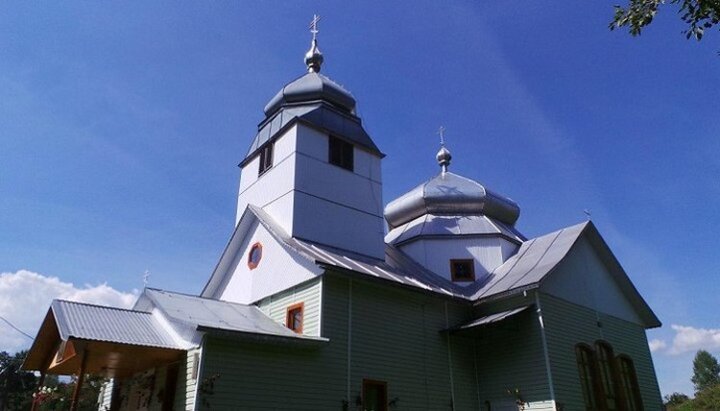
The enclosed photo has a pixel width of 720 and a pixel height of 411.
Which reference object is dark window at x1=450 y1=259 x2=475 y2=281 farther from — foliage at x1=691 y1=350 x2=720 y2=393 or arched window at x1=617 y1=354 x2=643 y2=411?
foliage at x1=691 y1=350 x2=720 y2=393

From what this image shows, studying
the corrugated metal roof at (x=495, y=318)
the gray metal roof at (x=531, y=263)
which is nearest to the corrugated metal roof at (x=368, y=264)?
the gray metal roof at (x=531, y=263)

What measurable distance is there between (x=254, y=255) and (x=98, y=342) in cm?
663

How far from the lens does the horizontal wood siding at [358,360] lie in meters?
12.0

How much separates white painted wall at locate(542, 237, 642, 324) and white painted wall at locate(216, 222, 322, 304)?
7.55m

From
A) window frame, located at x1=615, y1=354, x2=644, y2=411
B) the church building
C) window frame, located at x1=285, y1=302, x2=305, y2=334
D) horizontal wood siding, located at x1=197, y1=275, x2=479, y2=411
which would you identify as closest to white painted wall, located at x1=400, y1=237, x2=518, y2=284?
the church building

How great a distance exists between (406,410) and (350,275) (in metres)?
3.98

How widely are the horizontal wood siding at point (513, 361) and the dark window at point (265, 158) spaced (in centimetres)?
938

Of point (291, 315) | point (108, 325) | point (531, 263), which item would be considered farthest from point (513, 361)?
point (108, 325)

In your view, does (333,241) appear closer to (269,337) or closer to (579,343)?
(269,337)

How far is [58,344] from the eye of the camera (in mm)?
13539

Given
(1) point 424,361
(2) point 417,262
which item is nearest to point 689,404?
(2) point 417,262

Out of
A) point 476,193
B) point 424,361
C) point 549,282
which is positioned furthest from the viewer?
point 476,193

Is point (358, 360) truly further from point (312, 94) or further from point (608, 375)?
point (312, 94)

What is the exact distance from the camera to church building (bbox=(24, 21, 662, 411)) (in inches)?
493
